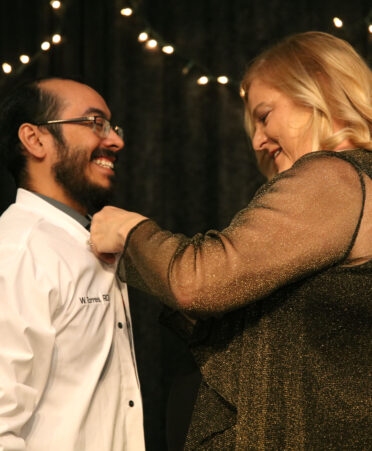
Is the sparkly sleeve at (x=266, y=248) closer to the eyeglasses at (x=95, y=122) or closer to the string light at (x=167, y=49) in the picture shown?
the eyeglasses at (x=95, y=122)

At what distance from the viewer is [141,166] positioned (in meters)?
2.32

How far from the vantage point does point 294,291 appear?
1.24 meters

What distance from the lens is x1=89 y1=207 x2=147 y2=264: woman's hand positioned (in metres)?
1.31

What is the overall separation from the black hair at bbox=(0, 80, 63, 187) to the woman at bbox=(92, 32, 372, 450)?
0.48 m

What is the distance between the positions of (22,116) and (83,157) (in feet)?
0.74

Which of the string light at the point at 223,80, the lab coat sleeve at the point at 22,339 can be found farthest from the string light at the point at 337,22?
the lab coat sleeve at the point at 22,339

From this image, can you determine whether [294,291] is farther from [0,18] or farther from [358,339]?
[0,18]

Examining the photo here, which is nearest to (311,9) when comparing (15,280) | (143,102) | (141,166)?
(143,102)

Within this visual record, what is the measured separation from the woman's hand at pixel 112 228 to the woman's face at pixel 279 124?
0.41m

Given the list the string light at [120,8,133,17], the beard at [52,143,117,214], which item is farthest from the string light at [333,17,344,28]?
the beard at [52,143,117,214]

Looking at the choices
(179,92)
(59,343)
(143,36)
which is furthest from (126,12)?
(59,343)

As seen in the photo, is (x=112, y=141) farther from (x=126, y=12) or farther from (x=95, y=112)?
(x=126, y=12)

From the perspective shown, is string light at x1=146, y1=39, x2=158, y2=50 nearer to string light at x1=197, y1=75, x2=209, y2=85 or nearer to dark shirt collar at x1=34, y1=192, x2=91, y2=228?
string light at x1=197, y1=75, x2=209, y2=85

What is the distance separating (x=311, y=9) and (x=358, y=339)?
1.51 m
